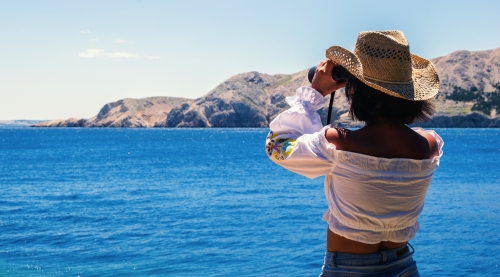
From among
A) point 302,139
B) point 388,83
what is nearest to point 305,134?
point 302,139

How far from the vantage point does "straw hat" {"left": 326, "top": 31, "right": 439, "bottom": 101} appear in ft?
7.09

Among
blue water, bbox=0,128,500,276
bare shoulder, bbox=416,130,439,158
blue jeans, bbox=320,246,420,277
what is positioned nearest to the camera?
blue jeans, bbox=320,246,420,277

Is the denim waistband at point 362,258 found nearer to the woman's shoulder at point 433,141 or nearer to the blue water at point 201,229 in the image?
→ the woman's shoulder at point 433,141

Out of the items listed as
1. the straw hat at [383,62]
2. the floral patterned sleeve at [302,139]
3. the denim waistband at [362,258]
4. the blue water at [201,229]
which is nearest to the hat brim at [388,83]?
the straw hat at [383,62]

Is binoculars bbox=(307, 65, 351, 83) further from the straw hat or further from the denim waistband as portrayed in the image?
the denim waistband

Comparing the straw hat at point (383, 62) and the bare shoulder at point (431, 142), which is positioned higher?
the straw hat at point (383, 62)

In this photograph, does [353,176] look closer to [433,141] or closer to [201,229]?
[433,141]

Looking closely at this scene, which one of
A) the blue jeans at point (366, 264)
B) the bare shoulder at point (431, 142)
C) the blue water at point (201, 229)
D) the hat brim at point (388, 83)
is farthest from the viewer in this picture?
the blue water at point (201, 229)

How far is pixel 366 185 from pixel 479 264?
14716 millimetres

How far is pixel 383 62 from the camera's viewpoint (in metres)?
2.19

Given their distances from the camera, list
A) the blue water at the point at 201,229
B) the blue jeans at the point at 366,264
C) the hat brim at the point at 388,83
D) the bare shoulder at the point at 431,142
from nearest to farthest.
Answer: the hat brim at the point at 388,83 → the blue jeans at the point at 366,264 → the bare shoulder at the point at 431,142 → the blue water at the point at 201,229

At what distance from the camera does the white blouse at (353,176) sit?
2166mm

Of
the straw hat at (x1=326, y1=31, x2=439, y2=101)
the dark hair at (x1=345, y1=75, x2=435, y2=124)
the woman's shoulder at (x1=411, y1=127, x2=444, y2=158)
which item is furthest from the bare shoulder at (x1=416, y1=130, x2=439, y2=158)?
the straw hat at (x1=326, y1=31, x2=439, y2=101)

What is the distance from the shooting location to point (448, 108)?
7210 inches
